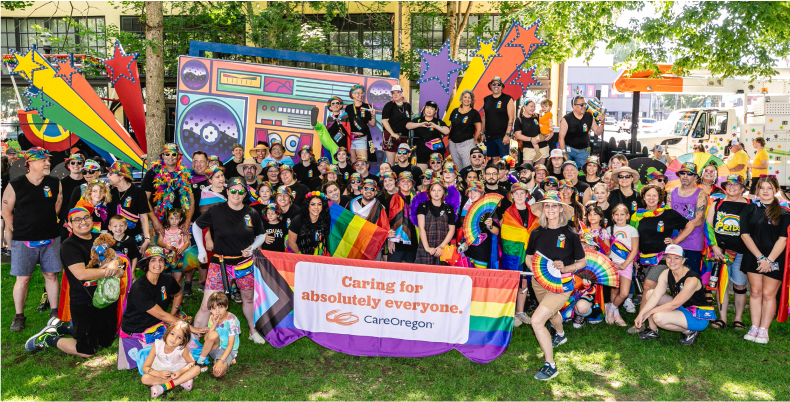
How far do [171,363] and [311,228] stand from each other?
2323 mm

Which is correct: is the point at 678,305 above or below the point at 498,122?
below

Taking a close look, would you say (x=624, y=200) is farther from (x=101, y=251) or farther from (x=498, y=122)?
(x=101, y=251)

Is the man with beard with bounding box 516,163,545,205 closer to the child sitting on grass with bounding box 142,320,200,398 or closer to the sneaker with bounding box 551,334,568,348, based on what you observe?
the sneaker with bounding box 551,334,568,348

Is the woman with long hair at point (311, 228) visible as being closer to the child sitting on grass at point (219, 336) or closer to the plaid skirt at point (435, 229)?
the plaid skirt at point (435, 229)

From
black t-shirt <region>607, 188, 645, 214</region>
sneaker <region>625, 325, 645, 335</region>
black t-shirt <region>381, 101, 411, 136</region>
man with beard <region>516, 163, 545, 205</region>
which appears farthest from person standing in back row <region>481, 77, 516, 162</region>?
sneaker <region>625, 325, 645, 335</region>

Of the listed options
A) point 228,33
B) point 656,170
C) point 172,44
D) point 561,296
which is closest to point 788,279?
point 656,170

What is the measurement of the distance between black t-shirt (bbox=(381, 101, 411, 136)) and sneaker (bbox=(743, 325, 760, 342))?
5911mm

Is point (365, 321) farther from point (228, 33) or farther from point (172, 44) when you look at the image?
point (172, 44)

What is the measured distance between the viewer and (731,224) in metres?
6.76

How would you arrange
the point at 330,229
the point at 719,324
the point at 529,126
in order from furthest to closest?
the point at 529,126 → the point at 330,229 → the point at 719,324

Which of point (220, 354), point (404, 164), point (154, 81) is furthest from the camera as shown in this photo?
point (154, 81)

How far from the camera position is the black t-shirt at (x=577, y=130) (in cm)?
1011

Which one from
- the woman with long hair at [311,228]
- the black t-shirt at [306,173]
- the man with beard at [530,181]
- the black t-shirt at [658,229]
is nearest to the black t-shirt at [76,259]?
the woman with long hair at [311,228]

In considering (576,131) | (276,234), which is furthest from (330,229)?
(576,131)
